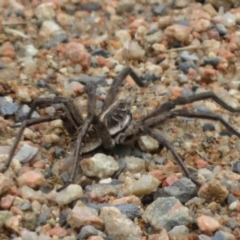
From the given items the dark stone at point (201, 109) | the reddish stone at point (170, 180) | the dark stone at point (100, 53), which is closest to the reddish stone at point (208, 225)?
the reddish stone at point (170, 180)

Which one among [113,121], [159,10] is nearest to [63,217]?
[113,121]

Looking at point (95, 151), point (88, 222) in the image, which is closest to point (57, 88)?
point (95, 151)

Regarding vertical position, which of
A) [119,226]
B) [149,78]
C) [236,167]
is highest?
[119,226]

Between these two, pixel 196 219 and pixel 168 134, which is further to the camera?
pixel 168 134

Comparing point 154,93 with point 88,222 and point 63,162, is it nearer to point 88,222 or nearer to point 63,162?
point 63,162

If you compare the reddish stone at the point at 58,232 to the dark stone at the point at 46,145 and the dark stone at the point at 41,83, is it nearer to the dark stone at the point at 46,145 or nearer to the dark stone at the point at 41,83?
the dark stone at the point at 46,145

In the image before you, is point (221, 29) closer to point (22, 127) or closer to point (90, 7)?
point (90, 7)

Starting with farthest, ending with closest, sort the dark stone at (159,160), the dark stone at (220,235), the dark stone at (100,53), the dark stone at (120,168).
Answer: the dark stone at (100,53) → the dark stone at (159,160) → the dark stone at (120,168) → the dark stone at (220,235)
